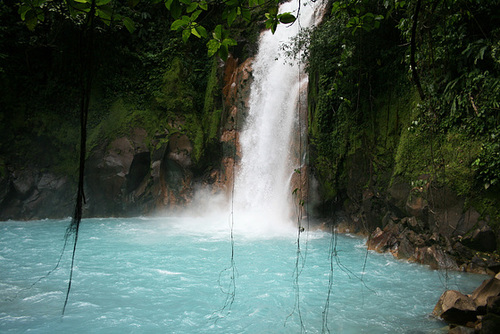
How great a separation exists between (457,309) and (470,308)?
0.14 metres

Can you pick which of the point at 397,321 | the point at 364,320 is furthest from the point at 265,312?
the point at 397,321

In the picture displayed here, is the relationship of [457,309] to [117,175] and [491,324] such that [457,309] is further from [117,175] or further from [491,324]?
[117,175]

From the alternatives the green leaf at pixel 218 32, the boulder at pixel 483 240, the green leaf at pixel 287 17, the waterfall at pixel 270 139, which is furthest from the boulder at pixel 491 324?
the waterfall at pixel 270 139

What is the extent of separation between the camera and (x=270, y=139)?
11.9m

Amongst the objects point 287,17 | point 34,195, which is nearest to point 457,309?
point 287,17

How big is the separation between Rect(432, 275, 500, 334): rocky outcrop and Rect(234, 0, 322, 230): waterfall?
649 centimetres

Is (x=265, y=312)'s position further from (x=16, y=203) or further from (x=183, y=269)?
(x=16, y=203)

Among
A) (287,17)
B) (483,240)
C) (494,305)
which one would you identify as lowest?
(494,305)

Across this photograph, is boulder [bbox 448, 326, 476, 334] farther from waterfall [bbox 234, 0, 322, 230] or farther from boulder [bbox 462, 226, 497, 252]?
waterfall [bbox 234, 0, 322, 230]

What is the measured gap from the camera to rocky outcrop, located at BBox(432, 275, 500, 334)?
366cm

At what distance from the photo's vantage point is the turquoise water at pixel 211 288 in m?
4.32

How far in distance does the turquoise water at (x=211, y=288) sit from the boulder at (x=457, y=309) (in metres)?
0.16

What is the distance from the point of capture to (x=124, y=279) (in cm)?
590

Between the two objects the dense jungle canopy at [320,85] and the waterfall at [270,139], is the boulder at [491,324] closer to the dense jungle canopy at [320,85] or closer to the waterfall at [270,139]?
the dense jungle canopy at [320,85]
